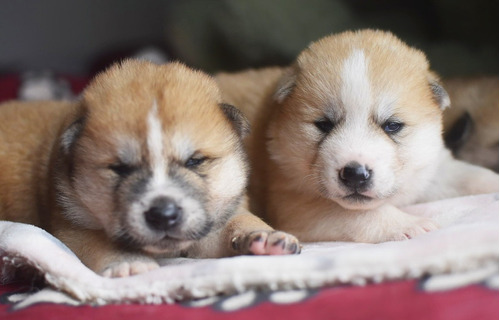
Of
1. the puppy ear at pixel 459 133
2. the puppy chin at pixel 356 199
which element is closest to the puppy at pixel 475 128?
the puppy ear at pixel 459 133

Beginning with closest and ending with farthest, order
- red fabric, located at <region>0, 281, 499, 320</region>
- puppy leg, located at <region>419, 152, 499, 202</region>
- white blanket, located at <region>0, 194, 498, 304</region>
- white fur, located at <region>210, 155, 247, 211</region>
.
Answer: red fabric, located at <region>0, 281, 499, 320</region>
white blanket, located at <region>0, 194, 498, 304</region>
white fur, located at <region>210, 155, 247, 211</region>
puppy leg, located at <region>419, 152, 499, 202</region>

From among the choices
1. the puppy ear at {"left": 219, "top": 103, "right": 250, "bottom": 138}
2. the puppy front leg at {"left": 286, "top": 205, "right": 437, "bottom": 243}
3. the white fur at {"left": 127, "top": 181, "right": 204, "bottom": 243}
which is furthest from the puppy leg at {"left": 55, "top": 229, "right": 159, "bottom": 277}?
the puppy front leg at {"left": 286, "top": 205, "right": 437, "bottom": 243}

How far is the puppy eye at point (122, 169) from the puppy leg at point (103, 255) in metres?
0.27

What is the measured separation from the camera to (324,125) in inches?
98.0

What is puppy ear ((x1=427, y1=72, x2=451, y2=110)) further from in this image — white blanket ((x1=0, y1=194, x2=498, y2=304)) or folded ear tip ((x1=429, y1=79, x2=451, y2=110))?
white blanket ((x1=0, y1=194, x2=498, y2=304))

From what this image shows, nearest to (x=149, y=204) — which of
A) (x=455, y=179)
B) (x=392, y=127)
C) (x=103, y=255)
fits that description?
(x=103, y=255)

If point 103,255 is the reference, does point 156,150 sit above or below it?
above

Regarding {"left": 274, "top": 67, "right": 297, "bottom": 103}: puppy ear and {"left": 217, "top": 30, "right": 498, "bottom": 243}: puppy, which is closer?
{"left": 217, "top": 30, "right": 498, "bottom": 243}: puppy

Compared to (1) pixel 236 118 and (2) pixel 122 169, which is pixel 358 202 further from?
(2) pixel 122 169

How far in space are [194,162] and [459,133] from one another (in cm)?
163

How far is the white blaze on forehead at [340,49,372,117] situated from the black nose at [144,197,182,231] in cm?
81

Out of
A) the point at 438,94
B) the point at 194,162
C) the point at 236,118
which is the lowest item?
the point at 194,162

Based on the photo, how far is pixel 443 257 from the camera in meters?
1.80

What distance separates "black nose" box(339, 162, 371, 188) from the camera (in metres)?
2.28
